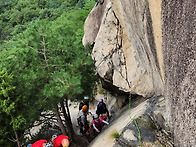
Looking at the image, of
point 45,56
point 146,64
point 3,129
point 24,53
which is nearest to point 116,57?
point 146,64

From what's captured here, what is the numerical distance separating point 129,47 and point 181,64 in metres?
3.86

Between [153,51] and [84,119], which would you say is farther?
[84,119]

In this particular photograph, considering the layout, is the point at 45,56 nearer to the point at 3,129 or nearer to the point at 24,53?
the point at 24,53

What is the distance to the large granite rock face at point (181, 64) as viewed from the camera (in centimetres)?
317

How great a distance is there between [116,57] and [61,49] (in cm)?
213

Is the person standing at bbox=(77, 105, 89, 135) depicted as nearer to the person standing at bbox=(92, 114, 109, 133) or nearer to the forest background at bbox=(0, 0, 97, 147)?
the person standing at bbox=(92, 114, 109, 133)

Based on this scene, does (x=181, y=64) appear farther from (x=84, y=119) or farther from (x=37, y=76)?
(x=84, y=119)

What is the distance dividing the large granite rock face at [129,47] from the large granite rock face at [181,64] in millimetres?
810

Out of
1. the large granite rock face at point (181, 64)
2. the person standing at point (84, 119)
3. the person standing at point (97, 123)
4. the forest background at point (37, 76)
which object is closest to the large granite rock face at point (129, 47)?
the large granite rock face at point (181, 64)

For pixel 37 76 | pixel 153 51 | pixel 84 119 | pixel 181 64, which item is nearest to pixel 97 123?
pixel 84 119

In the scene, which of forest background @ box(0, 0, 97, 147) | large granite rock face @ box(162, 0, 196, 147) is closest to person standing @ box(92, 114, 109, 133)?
forest background @ box(0, 0, 97, 147)

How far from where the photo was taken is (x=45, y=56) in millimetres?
6582

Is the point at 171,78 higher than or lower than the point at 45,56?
lower

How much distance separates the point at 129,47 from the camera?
289 inches
